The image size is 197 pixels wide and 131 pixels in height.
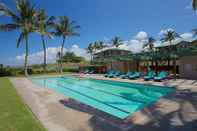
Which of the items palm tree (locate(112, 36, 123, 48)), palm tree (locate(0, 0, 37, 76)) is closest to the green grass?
palm tree (locate(0, 0, 37, 76))

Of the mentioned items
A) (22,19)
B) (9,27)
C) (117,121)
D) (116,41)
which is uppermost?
(116,41)

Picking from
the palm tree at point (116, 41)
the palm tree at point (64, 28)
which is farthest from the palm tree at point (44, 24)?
the palm tree at point (116, 41)

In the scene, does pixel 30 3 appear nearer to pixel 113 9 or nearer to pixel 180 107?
pixel 113 9

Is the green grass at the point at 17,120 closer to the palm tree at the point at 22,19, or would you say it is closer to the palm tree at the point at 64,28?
the palm tree at the point at 22,19

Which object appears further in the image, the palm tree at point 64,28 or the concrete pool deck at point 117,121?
the palm tree at point 64,28

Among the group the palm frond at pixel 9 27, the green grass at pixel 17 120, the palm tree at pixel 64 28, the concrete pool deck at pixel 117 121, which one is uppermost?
the palm tree at pixel 64 28

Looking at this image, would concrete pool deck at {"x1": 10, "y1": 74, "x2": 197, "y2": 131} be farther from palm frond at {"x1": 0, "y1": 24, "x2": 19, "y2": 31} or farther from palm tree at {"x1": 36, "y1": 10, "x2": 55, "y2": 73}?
palm tree at {"x1": 36, "y1": 10, "x2": 55, "y2": 73}

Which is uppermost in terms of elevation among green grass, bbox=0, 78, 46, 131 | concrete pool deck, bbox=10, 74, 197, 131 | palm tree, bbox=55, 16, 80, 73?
palm tree, bbox=55, 16, 80, 73

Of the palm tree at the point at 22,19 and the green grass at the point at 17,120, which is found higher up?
the palm tree at the point at 22,19

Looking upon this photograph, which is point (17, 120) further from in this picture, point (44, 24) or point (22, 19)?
point (44, 24)

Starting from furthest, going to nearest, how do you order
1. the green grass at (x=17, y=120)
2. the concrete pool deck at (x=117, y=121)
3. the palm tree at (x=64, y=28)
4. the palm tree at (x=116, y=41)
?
the palm tree at (x=116, y=41)
the palm tree at (x=64, y=28)
the concrete pool deck at (x=117, y=121)
the green grass at (x=17, y=120)

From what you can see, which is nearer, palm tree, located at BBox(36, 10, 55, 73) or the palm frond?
the palm frond

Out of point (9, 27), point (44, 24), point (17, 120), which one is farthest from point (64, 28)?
point (17, 120)

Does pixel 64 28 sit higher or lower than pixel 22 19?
higher
